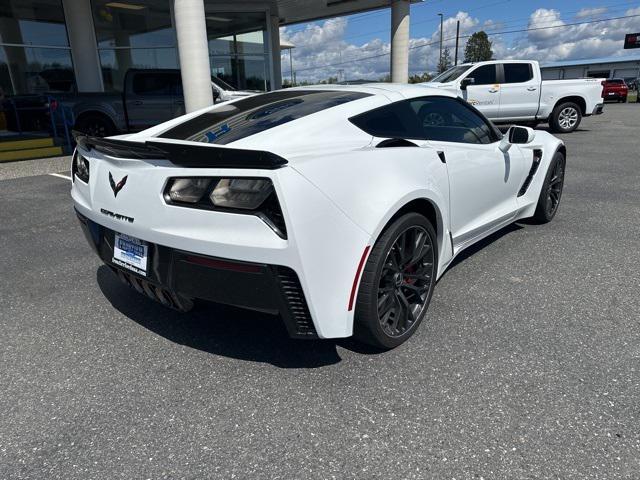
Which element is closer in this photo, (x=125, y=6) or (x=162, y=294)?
(x=162, y=294)

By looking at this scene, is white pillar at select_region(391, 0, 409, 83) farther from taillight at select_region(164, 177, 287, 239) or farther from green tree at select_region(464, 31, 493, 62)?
green tree at select_region(464, 31, 493, 62)

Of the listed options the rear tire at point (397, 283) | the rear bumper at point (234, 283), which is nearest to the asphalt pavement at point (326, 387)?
the rear tire at point (397, 283)

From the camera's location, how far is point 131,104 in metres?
10.2

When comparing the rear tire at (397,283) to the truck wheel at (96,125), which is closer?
the rear tire at (397,283)

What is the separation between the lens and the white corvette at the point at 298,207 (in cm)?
201

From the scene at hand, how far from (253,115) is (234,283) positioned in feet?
4.23

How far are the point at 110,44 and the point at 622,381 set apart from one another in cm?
1669

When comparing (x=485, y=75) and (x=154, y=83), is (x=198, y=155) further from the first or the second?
(x=485, y=75)

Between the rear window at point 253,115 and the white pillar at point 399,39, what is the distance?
15136 mm

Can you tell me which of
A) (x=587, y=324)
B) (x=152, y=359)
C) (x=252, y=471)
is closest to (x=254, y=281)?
(x=252, y=471)

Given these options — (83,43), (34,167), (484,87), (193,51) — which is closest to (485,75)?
(484,87)

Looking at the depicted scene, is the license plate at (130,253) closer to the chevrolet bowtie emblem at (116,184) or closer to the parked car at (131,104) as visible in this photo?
the chevrolet bowtie emblem at (116,184)

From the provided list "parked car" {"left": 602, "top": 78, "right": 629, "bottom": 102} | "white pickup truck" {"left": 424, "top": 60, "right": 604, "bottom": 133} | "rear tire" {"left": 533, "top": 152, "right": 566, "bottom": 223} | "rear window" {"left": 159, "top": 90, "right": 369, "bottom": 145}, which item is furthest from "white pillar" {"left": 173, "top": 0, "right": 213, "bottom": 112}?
"parked car" {"left": 602, "top": 78, "right": 629, "bottom": 102}

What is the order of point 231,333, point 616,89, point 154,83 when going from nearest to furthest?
point 231,333
point 154,83
point 616,89
